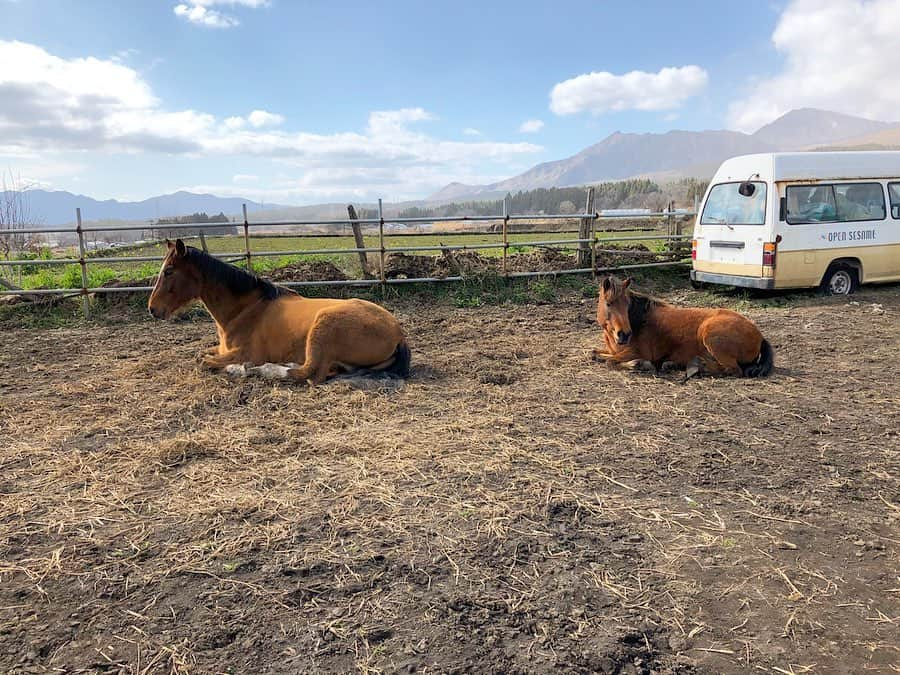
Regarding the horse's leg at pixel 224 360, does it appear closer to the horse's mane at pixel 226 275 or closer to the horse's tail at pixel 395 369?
the horse's mane at pixel 226 275

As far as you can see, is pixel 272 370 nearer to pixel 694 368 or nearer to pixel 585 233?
pixel 694 368

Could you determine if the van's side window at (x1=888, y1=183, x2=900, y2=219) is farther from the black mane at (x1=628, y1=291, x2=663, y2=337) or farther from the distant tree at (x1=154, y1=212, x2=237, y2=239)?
the distant tree at (x1=154, y1=212, x2=237, y2=239)

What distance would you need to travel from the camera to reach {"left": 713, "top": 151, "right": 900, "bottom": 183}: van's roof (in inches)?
367

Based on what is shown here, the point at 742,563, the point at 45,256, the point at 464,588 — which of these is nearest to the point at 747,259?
the point at 742,563

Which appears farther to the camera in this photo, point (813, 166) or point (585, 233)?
point (585, 233)

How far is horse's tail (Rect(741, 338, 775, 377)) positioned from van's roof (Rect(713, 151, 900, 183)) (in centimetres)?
506

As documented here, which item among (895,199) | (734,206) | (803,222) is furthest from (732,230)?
(895,199)

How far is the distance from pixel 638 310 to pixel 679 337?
47 centimetres

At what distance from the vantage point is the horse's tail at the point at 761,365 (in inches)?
214

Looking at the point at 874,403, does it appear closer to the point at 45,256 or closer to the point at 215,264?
the point at 215,264

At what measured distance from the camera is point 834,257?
31.6ft

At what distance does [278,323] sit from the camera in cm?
547

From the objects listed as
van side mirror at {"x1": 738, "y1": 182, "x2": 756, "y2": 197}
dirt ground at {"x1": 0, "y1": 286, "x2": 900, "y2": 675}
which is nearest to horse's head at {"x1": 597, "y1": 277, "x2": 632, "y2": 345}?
dirt ground at {"x1": 0, "y1": 286, "x2": 900, "y2": 675}

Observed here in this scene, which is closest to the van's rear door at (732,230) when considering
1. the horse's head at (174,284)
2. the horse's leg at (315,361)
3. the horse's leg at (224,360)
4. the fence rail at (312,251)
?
the fence rail at (312,251)
